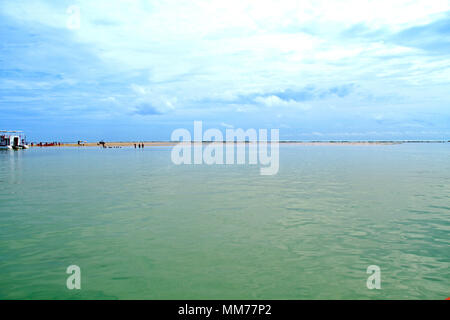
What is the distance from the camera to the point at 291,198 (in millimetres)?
23156

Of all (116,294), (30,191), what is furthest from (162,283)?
(30,191)

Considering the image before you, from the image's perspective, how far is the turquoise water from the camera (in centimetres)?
973

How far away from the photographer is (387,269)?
35.6 ft

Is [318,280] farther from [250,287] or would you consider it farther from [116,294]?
[116,294]

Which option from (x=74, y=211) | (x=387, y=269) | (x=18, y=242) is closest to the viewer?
(x=387, y=269)

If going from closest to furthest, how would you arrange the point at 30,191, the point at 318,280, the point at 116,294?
the point at 116,294 < the point at 318,280 < the point at 30,191

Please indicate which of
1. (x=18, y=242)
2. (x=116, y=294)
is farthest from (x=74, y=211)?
(x=116, y=294)

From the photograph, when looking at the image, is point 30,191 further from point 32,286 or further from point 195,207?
point 32,286

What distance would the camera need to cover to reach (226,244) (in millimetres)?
13438

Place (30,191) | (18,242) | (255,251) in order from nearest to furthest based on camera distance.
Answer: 1. (255,251)
2. (18,242)
3. (30,191)

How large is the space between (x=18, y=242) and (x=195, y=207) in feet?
29.7

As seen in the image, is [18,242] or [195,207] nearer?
[18,242]

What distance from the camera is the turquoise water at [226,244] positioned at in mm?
9734
